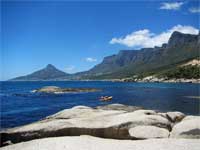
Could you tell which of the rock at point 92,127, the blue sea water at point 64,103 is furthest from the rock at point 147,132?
the blue sea water at point 64,103

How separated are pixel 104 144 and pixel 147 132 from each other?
4.07 m

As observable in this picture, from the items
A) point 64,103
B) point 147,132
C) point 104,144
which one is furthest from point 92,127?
point 64,103

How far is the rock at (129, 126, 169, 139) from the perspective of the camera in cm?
2253

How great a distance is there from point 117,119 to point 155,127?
10.6ft

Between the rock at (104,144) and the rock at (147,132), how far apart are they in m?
1.56

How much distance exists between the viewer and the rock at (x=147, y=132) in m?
22.5

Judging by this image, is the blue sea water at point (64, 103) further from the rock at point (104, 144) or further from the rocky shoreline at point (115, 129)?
the rock at point (104, 144)

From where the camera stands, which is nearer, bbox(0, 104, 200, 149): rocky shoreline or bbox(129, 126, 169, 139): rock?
bbox(129, 126, 169, 139): rock

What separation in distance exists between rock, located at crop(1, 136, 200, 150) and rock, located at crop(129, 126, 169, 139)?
5.11 ft

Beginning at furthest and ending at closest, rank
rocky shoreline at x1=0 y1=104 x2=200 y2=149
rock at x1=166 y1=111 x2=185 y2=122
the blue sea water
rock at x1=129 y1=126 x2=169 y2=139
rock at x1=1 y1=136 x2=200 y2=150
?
the blue sea water → rock at x1=166 y1=111 x2=185 y2=122 → rocky shoreline at x1=0 y1=104 x2=200 y2=149 → rock at x1=129 y1=126 x2=169 y2=139 → rock at x1=1 y1=136 x2=200 y2=150

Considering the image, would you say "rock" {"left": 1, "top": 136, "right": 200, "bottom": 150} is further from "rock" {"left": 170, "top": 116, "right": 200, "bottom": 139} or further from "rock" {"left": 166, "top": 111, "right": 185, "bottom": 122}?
"rock" {"left": 166, "top": 111, "right": 185, "bottom": 122}

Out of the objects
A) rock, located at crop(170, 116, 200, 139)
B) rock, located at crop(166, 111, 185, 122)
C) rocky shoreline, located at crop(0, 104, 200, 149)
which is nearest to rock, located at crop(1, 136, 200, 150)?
rocky shoreline, located at crop(0, 104, 200, 149)

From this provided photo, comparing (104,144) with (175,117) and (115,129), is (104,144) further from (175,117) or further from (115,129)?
(175,117)

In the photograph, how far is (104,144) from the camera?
20469mm
